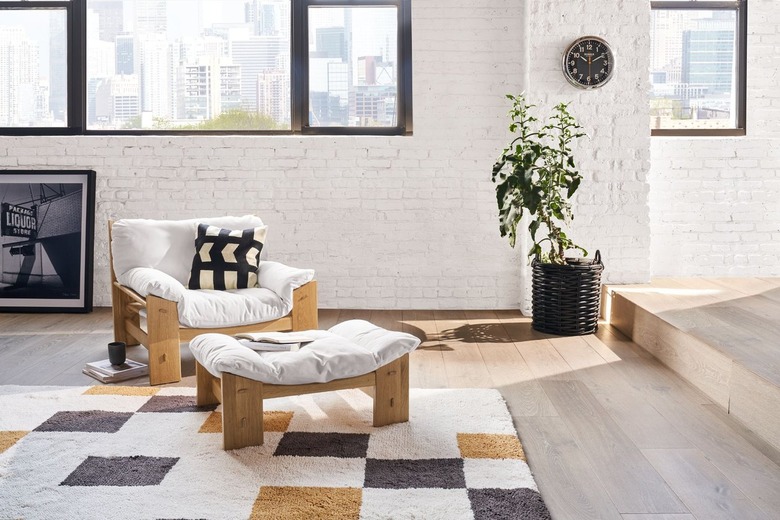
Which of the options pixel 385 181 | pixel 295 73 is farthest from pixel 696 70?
pixel 295 73

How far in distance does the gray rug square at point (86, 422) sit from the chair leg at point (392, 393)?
1051mm

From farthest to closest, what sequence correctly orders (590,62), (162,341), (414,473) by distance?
(590,62) → (162,341) → (414,473)

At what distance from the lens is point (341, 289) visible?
19.9 ft

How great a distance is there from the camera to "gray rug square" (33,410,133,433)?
10.7 feet

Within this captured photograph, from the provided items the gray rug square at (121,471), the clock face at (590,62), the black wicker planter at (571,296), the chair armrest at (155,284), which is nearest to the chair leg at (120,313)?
the chair armrest at (155,284)

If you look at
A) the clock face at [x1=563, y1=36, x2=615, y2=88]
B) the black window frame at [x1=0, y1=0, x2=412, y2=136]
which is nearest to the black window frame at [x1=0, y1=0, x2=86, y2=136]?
the black window frame at [x1=0, y1=0, x2=412, y2=136]

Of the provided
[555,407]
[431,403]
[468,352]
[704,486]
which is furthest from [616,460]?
[468,352]

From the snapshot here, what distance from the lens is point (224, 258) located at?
4.61 m

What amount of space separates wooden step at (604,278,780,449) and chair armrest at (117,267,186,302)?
2.55 metres

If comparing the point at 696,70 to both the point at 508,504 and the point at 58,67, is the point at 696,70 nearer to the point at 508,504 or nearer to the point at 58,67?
the point at 508,504

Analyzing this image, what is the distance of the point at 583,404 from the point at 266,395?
1.45m

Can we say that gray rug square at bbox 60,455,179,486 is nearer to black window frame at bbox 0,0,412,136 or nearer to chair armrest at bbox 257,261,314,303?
chair armrest at bbox 257,261,314,303

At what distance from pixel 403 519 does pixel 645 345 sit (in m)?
2.71

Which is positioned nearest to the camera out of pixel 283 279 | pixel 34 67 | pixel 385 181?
pixel 283 279
